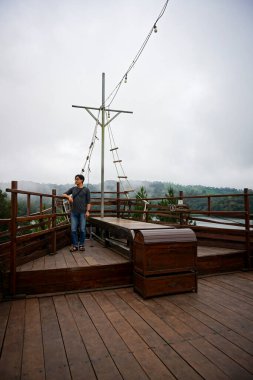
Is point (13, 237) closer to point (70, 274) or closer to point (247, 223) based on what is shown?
point (70, 274)

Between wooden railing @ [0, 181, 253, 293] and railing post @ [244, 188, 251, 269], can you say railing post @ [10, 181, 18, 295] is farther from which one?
railing post @ [244, 188, 251, 269]

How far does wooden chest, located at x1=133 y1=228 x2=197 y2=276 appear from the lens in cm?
378

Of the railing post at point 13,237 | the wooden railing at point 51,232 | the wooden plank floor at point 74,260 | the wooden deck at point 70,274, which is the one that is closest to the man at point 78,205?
the wooden railing at point 51,232

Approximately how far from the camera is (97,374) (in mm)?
2068

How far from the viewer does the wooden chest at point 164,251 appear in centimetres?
378

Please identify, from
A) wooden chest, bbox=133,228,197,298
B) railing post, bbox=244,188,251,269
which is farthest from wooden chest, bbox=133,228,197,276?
railing post, bbox=244,188,251,269

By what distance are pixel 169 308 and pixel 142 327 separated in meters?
0.67

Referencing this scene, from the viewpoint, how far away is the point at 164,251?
3855 millimetres

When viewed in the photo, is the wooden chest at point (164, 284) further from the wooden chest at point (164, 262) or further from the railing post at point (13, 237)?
the railing post at point (13, 237)

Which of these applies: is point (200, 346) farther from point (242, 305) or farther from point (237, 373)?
point (242, 305)

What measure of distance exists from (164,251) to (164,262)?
172 millimetres

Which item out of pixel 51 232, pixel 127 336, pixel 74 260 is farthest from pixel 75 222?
pixel 127 336

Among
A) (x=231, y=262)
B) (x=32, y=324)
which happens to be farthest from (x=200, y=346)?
(x=231, y=262)

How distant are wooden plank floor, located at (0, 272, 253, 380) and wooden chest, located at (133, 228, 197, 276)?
45 cm
